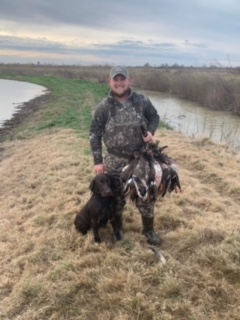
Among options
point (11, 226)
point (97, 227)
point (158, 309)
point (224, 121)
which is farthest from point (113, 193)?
point (224, 121)

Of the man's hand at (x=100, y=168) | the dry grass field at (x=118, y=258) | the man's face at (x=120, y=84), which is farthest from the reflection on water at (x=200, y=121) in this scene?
the man's face at (x=120, y=84)

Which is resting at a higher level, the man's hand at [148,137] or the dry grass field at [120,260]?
the man's hand at [148,137]

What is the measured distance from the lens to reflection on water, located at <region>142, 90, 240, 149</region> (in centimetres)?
1539

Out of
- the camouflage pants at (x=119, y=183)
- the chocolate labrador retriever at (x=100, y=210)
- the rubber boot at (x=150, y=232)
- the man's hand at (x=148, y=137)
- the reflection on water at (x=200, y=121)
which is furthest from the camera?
the reflection on water at (x=200, y=121)

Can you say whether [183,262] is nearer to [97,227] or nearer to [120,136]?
[97,227]

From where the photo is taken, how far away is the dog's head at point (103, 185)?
15.4ft

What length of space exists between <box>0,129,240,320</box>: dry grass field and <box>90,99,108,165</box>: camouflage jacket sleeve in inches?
43.7

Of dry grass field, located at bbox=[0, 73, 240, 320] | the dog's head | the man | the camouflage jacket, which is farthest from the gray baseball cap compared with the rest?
dry grass field, located at bbox=[0, 73, 240, 320]

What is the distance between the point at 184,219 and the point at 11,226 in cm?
260

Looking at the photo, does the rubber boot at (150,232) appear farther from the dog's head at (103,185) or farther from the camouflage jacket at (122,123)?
the camouflage jacket at (122,123)

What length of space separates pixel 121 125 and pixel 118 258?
1.54m

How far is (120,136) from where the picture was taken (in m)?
4.78

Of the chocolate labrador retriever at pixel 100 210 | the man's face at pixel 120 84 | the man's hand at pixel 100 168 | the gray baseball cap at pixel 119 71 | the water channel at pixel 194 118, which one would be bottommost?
the water channel at pixel 194 118

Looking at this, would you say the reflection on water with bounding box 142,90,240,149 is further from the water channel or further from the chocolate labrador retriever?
the chocolate labrador retriever
